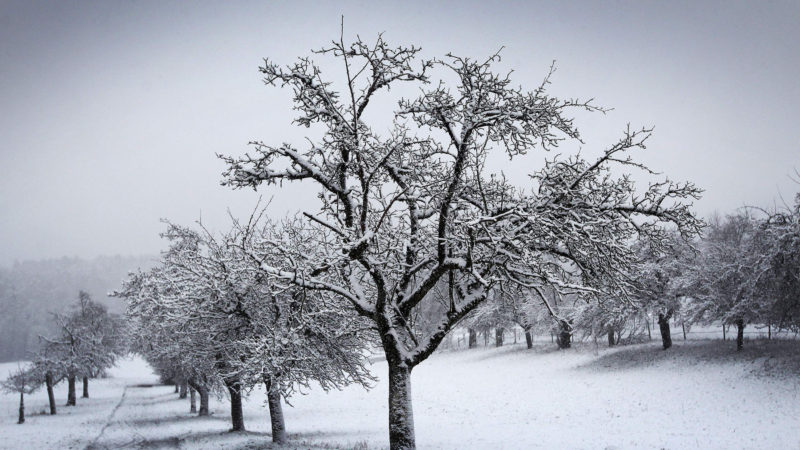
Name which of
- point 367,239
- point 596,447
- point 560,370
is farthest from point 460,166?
point 560,370

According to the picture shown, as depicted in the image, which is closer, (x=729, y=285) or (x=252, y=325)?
(x=252, y=325)

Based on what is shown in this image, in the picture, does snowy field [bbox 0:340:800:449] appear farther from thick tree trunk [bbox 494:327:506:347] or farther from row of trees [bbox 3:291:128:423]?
thick tree trunk [bbox 494:327:506:347]

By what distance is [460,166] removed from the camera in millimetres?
9773

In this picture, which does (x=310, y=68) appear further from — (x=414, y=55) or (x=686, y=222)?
(x=686, y=222)

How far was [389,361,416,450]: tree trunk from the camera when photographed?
10.8 m

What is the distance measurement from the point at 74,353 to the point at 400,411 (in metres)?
41.9

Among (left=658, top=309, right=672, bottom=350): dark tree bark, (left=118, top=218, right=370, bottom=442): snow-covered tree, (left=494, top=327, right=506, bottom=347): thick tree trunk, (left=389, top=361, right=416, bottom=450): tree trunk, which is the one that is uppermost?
(left=118, top=218, right=370, bottom=442): snow-covered tree

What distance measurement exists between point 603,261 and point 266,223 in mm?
14028

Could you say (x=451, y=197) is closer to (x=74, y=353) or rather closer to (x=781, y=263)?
(x=781, y=263)

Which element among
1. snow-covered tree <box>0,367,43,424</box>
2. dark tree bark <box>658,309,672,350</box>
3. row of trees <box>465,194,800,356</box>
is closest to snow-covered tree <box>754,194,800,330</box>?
row of trees <box>465,194,800,356</box>

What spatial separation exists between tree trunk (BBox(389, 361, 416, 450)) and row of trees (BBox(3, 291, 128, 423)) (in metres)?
33.4

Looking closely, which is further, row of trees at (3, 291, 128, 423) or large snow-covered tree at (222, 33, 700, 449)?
row of trees at (3, 291, 128, 423)

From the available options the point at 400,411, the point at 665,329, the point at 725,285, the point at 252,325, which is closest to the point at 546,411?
the point at 725,285

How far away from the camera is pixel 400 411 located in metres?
10.9
